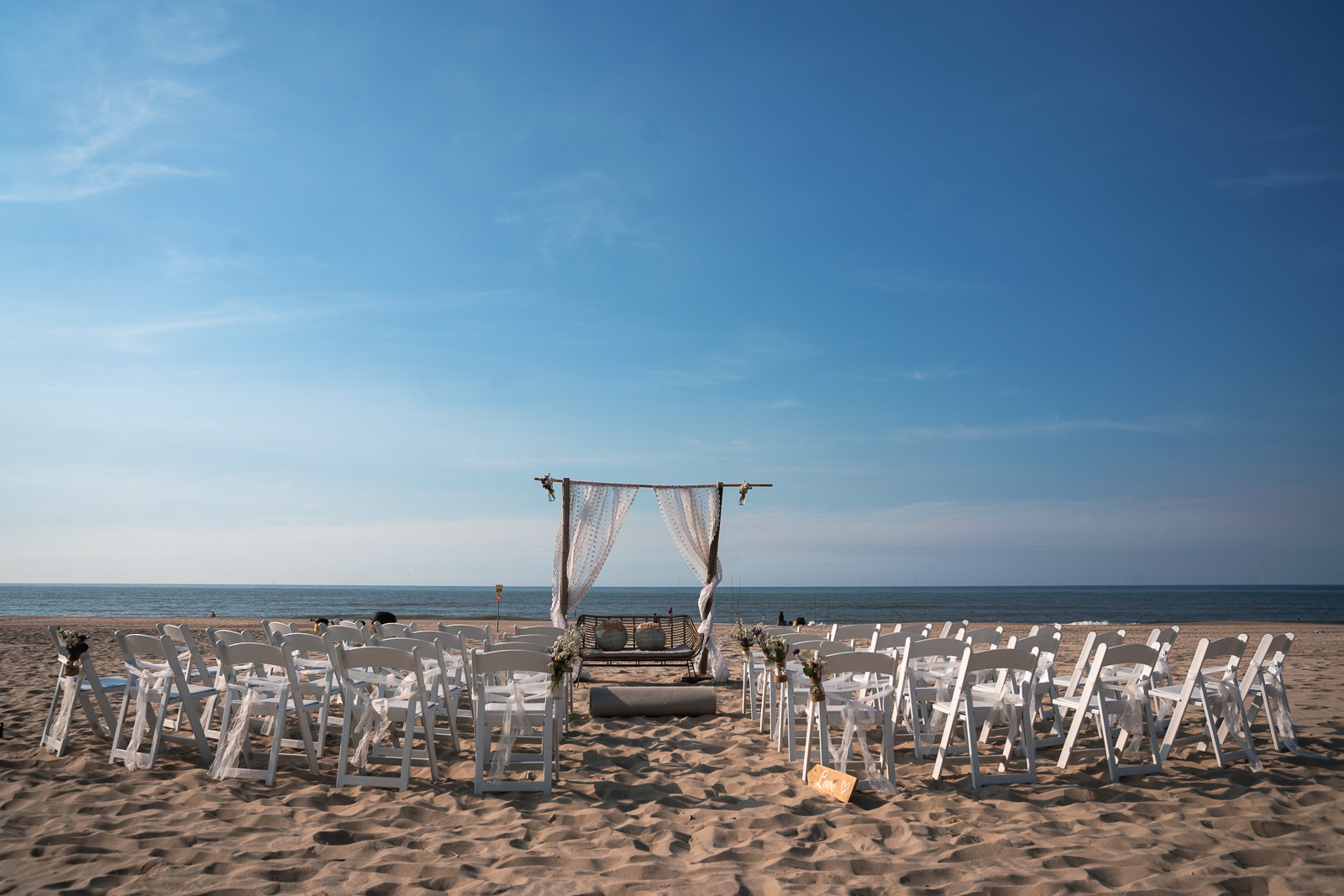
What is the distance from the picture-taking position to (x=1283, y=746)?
206 inches

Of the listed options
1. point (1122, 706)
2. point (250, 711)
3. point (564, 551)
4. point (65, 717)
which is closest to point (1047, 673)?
point (1122, 706)

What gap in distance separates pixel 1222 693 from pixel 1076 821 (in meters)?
1.95

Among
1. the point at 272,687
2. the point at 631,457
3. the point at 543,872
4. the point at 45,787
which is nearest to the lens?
the point at 543,872

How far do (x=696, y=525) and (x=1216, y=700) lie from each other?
18.2 feet

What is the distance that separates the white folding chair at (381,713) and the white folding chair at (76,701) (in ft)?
5.63

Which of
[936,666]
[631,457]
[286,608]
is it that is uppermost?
[631,457]

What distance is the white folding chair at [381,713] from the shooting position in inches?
169

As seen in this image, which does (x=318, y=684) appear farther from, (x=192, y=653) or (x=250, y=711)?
(x=192, y=653)

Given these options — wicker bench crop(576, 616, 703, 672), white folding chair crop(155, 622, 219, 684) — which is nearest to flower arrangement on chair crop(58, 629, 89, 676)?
white folding chair crop(155, 622, 219, 684)

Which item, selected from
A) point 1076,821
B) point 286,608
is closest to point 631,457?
point 286,608

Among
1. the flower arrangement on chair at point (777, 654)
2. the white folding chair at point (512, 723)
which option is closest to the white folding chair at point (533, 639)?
the white folding chair at point (512, 723)

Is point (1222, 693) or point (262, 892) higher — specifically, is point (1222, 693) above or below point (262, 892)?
above

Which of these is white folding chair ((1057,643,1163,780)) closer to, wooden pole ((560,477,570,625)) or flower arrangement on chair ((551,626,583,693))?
flower arrangement on chair ((551,626,583,693))

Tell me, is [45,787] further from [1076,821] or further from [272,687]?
[1076,821]
